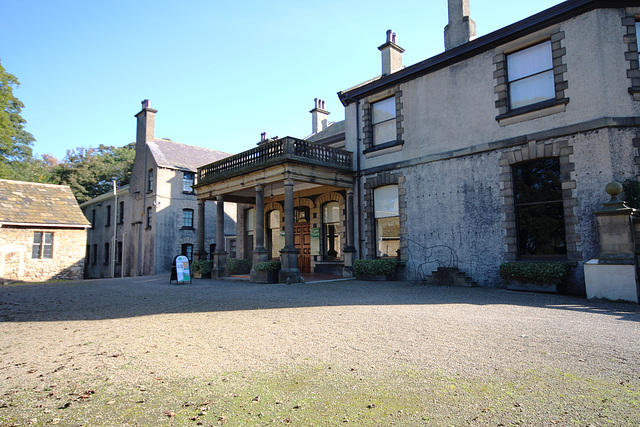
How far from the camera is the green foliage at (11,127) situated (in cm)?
2506

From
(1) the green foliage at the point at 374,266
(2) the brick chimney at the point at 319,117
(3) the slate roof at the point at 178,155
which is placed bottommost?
(1) the green foliage at the point at 374,266

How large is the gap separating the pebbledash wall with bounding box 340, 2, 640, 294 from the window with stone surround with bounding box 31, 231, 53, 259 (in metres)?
18.4

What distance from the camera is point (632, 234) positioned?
8547 mm

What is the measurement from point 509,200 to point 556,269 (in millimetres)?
2602

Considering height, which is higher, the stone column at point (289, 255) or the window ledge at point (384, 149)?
the window ledge at point (384, 149)

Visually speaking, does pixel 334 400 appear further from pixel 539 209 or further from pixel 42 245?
pixel 42 245

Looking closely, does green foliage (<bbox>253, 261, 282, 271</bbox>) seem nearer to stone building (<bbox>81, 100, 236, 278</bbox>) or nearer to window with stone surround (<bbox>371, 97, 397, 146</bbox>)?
window with stone surround (<bbox>371, 97, 397, 146</bbox>)

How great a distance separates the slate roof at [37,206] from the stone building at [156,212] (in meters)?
4.34

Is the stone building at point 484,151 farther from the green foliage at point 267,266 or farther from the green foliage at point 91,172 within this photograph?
the green foliage at point 91,172

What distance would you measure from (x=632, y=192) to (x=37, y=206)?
2755cm

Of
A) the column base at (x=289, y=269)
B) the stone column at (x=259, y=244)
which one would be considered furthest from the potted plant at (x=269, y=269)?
the column base at (x=289, y=269)

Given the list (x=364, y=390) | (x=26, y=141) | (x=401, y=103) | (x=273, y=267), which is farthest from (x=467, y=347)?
(x=26, y=141)

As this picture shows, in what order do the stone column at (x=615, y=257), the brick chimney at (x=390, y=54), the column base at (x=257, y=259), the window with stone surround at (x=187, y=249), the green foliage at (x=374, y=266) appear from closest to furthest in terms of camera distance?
the stone column at (x=615, y=257) < the green foliage at (x=374, y=266) < the column base at (x=257, y=259) < the brick chimney at (x=390, y=54) < the window with stone surround at (x=187, y=249)

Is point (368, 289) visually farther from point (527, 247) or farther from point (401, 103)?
point (401, 103)
